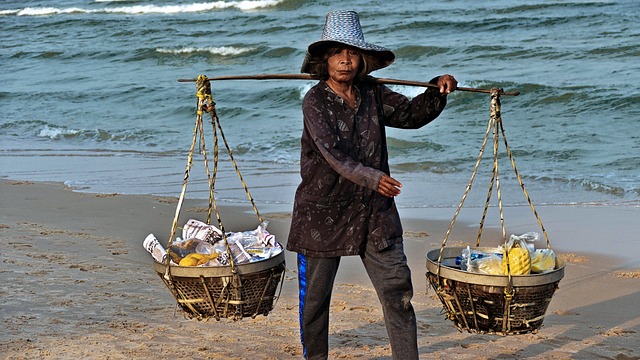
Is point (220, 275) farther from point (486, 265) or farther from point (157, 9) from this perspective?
point (157, 9)

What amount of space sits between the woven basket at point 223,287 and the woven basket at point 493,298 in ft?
1.90

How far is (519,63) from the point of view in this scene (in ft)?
46.7

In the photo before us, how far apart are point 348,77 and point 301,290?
748 mm

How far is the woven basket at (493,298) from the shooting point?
3.10 m

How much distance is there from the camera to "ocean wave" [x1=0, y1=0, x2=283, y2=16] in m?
24.6

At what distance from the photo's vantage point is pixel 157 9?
26562 mm

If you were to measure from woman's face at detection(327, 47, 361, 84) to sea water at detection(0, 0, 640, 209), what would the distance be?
12.1ft

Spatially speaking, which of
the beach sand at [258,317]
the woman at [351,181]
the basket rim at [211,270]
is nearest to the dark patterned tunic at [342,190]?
Result: the woman at [351,181]

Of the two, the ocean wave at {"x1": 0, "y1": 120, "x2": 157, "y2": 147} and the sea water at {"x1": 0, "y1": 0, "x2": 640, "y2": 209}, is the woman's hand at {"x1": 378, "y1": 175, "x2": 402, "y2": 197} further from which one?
the ocean wave at {"x1": 0, "y1": 120, "x2": 157, "y2": 147}

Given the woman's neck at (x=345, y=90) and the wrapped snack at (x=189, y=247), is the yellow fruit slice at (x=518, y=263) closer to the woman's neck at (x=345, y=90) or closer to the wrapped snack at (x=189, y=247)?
the woman's neck at (x=345, y=90)

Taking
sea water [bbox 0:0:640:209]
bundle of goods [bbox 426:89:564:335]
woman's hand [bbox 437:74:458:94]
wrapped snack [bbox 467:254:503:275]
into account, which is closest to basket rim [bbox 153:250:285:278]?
bundle of goods [bbox 426:89:564:335]

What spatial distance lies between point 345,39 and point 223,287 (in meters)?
0.94

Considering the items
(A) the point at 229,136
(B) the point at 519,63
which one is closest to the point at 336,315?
(A) the point at 229,136

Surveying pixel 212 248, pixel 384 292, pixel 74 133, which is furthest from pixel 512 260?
pixel 74 133
